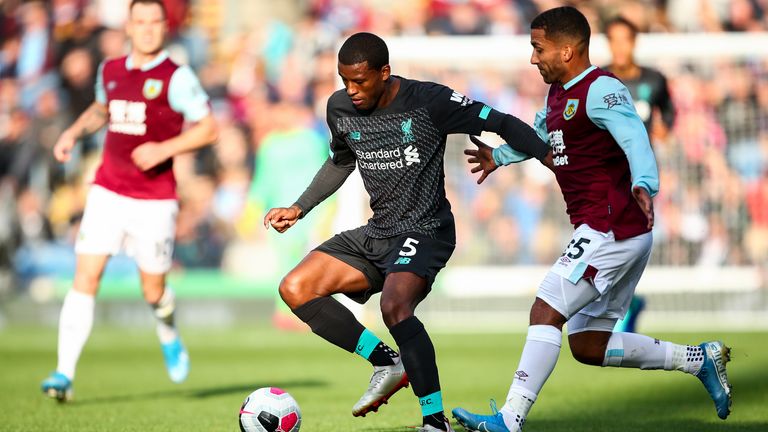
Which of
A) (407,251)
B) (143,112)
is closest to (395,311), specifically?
(407,251)

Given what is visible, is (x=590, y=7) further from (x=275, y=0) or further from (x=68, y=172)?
(x=68, y=172)

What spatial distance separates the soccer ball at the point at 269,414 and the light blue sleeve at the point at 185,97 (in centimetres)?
295

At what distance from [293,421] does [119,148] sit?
3.28m

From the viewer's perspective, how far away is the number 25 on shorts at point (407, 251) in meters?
6.28

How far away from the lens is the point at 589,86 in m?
6.02

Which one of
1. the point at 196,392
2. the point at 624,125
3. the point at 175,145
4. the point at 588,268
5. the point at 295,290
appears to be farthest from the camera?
the point at 196,392

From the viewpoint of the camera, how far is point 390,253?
6449mm

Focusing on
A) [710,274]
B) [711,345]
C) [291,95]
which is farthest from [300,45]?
[711,345]

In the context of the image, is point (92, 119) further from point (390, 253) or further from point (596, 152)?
point (596, 152)

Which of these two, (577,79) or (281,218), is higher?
(577,79)

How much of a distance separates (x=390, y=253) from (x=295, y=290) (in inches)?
22.4

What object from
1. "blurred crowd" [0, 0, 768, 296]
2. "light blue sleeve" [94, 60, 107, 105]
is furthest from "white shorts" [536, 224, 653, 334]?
"blurred crowd" [0, 0, 768, 296]

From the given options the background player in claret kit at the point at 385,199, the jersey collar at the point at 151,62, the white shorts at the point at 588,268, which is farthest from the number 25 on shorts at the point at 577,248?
the jersey collar at the point at 151,62

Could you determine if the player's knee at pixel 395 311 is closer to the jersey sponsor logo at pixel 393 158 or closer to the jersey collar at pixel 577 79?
the jersey sponsor logo at pixel 393 158
